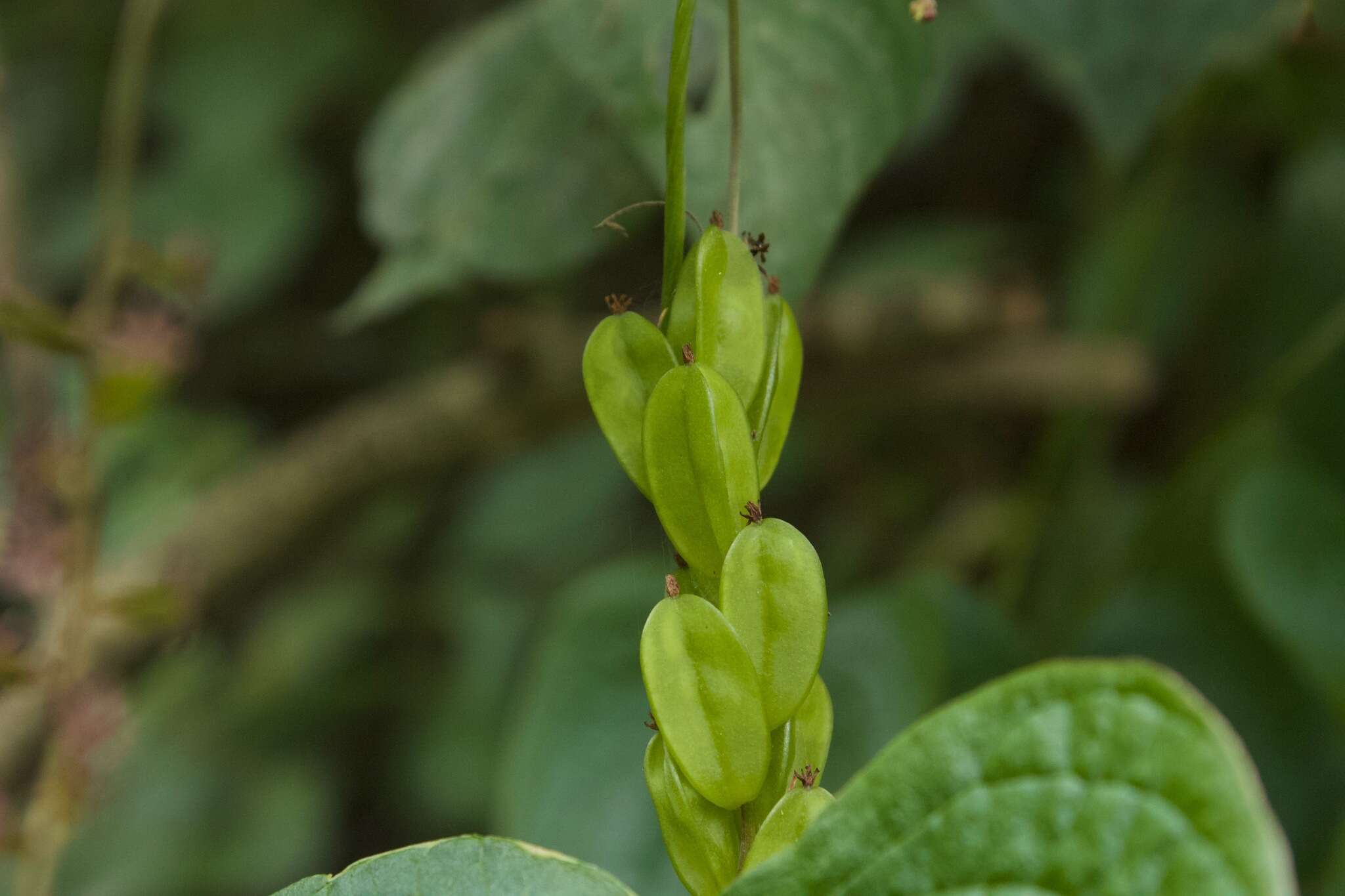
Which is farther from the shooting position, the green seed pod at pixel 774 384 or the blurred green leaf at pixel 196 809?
the blurred green leaf at pixel 196 809

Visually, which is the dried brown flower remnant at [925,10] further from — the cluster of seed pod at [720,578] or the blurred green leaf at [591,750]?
the blurred green leaf at [591,750]

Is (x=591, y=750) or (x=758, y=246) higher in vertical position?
(x=758, y=246)

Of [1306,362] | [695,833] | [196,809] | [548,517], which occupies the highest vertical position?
[695,833]

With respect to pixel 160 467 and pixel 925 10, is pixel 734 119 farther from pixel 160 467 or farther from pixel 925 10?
pixel 160 467

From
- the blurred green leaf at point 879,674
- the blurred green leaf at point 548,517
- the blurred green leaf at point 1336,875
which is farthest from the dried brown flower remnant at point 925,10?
the blurred green leaf at point 548,517

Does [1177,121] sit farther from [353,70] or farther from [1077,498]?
[353,70]

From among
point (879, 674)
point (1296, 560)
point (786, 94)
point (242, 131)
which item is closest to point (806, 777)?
point (786, 94)

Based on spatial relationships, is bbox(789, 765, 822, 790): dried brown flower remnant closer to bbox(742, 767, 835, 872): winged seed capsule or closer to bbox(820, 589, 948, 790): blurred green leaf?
bbox(742, 767, 835, 872): winged seed capsule
